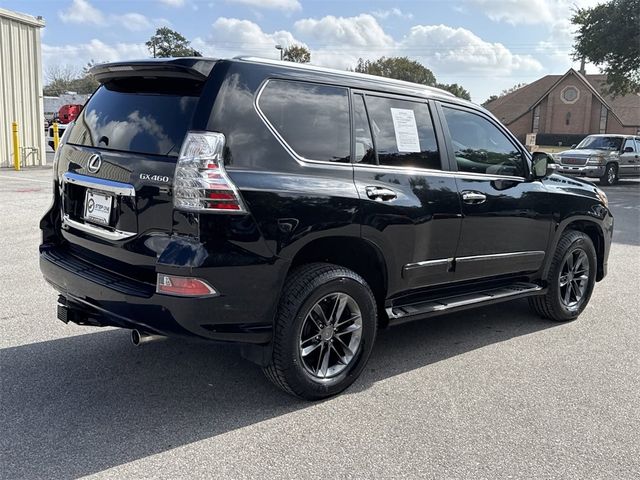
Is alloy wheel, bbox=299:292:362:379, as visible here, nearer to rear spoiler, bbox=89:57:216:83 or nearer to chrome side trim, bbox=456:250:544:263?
chrome side trim, bbox=456:250:544:263

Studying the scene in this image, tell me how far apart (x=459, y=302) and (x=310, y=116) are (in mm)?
1852

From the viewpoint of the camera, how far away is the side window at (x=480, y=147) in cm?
453

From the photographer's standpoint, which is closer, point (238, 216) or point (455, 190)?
point (238, 216)

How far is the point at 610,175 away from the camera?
21391 mm

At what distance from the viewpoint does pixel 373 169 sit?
152 inches

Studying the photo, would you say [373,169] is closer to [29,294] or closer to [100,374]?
[100,374]

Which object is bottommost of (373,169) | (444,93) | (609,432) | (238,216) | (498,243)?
(609,432)

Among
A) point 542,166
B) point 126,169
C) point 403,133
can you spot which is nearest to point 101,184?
point 126,169

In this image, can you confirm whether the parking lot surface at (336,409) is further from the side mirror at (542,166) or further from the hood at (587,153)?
the hood at (587,153)

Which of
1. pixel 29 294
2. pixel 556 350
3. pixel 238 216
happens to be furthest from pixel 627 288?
pixel 29 294

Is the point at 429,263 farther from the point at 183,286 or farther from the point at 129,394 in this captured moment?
the point at 129,394

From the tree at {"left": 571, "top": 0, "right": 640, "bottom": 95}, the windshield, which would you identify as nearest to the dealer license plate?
the windshield

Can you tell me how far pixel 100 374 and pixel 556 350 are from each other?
11.3 ft

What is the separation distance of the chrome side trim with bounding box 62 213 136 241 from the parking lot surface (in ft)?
3.26
